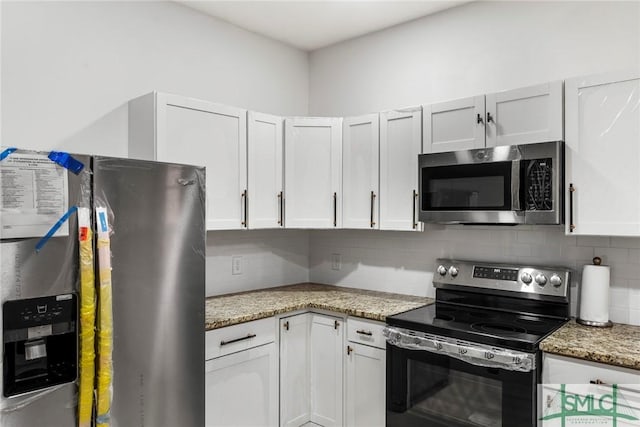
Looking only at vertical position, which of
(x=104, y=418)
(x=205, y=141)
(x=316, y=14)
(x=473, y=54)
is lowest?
(x=104, y=418)

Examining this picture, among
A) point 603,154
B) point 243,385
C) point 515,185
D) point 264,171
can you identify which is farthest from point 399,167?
point 243,385

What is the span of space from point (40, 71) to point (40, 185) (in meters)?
1.10

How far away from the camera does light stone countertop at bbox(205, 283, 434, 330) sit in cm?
252

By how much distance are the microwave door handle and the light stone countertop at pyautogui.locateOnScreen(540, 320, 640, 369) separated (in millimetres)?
625

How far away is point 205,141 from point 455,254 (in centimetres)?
170

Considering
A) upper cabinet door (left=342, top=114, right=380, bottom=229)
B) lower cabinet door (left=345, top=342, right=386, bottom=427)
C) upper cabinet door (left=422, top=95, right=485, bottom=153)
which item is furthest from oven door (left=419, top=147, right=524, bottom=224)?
lower cabinet door (left=345, top=342, right=386, bottom=427)

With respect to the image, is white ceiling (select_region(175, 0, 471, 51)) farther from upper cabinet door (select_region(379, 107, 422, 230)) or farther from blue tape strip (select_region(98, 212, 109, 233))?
blue tape strip (select_region(98, 212, 109, 233))

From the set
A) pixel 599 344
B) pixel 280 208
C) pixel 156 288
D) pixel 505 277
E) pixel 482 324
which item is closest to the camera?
pixel 156 288

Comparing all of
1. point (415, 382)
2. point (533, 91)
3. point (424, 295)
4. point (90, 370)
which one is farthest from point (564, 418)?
point (90, 370)

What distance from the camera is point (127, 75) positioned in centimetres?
260

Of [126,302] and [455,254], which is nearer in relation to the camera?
[126,302]

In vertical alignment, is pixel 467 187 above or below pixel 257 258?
above

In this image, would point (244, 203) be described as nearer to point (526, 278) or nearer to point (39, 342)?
point (39, 342)

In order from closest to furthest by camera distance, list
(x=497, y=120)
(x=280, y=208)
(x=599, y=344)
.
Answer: (x=599, y=344), (x=497, y=120), (x=280, y=208)
